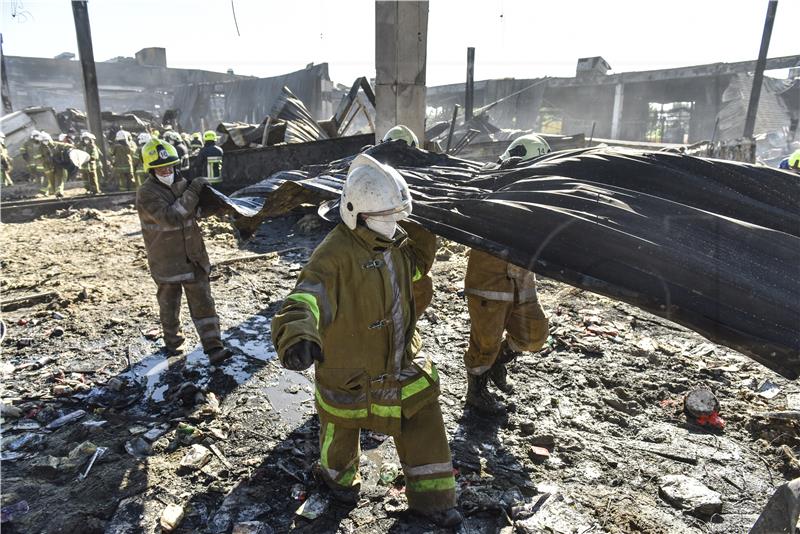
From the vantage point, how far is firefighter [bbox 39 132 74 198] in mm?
12203

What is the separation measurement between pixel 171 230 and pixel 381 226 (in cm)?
260

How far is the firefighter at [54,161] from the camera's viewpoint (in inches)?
480

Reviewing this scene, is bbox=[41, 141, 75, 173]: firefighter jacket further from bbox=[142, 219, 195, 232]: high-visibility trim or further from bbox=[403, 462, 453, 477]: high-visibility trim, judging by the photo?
bbox=[403, 462, 453, 477]: high-visibility trim

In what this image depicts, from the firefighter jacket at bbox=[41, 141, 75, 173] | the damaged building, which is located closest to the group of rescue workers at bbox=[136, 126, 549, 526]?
the firefighter jacket at bbox=[41, 141, 75, 173]

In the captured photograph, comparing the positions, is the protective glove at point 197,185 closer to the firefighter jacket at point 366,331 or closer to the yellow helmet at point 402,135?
the yellow helmet at point 402,135

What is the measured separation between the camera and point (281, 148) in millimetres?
8453

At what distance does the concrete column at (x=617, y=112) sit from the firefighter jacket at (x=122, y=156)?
70.3 feet

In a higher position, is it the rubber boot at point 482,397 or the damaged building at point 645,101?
the damaged building at point 645,101

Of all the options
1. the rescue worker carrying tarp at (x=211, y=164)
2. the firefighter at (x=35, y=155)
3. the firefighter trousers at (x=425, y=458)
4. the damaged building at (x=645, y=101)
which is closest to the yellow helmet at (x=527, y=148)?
the firefighter trousers at (x=425, y=458)

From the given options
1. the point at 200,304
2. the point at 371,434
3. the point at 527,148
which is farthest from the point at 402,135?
the point at 371,434

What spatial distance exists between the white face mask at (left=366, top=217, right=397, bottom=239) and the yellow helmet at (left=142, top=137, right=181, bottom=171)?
2.53 m

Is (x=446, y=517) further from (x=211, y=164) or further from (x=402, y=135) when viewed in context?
(x=402, y=135)

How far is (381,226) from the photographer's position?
2197mm

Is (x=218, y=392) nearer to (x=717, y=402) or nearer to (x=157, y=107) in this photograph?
(x=717, y=402)
